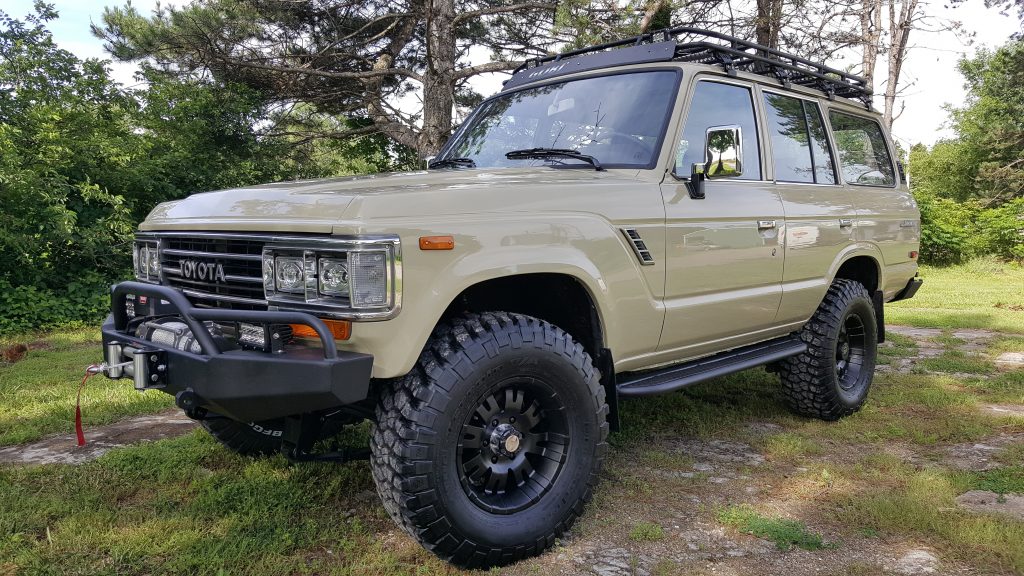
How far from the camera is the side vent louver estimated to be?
10.1ft

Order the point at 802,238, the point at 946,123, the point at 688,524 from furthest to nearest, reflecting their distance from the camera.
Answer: the point at 946,123
the point at 802,238
the point at 688,524

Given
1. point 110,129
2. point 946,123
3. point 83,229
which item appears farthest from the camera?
point 946,123

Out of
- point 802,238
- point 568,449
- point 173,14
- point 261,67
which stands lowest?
point 568,449

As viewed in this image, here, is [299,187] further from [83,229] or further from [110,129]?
[110,129]

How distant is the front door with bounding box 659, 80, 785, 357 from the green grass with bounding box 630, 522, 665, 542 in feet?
2.82

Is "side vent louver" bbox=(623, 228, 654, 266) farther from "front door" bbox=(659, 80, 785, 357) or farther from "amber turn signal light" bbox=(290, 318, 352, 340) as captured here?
"amber turn signal light" bbox=(290, 318, 352, 340)

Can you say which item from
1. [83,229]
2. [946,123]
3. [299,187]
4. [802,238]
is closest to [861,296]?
[802,238]

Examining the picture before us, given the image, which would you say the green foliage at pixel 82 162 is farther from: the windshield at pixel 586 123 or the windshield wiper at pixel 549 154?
the windshield wiper at pixel 549 154

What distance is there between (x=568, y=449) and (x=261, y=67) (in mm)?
8879

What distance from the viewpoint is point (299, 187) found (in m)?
2.87

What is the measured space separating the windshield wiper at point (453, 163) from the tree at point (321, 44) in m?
6.48

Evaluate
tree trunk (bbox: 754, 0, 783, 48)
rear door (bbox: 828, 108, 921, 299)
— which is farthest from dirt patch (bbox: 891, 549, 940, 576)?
tree trunk (bbox: 754, 0, 783, 48)

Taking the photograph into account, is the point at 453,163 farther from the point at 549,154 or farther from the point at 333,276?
the point at 333,276

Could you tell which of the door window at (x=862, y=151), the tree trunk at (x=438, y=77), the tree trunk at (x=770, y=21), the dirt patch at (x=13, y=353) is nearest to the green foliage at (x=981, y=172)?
the tree trunk at (x=770, y=21)
